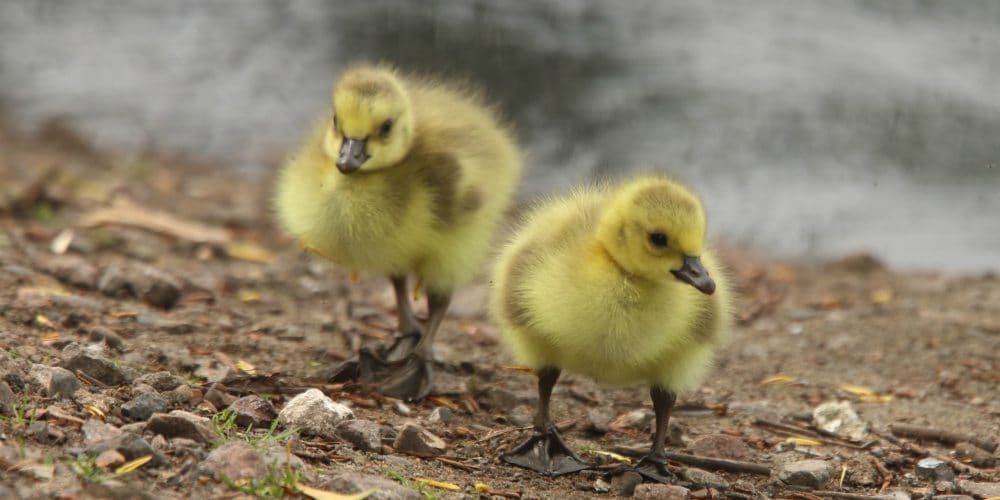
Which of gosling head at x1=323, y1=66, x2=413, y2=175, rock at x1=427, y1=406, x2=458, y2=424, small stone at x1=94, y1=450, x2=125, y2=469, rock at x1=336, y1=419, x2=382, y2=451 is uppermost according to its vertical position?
gosling head at x1=323, y1=66, x2=413, y2=175

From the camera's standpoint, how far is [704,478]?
14.3ft

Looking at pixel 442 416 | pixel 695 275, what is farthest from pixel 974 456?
pixel 442 416

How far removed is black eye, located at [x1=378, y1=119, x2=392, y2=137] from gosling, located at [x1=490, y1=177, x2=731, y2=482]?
2.57 ft

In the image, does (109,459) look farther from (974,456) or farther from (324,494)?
(974,456)

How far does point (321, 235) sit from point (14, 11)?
11323 mm

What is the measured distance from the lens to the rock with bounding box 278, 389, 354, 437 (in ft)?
13.9

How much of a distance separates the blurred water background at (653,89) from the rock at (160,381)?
215 inches

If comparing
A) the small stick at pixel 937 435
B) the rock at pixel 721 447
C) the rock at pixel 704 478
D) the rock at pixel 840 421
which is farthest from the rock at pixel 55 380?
the small stick at pixel 937 435

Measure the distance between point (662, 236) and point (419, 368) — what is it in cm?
164

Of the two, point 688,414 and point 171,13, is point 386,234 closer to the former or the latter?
point 688,414

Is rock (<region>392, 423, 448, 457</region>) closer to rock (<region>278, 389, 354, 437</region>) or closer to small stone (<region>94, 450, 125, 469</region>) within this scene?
rock (<region>278, 389, 354, 437</region>)

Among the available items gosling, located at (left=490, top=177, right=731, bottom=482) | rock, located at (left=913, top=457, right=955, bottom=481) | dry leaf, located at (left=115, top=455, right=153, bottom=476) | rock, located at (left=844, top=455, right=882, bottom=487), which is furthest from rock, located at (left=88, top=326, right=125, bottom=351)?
rock, located at (left=913, top=457, right=955, bottom=481)

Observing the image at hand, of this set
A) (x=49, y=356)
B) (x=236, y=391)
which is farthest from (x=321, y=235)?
(x=49, y=356)

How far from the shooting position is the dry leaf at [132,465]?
11.2ft
